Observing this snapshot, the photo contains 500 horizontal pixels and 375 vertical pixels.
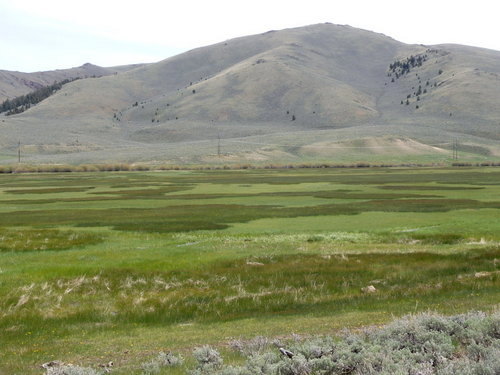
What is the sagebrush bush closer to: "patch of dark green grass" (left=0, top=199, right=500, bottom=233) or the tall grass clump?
the tall grass clump

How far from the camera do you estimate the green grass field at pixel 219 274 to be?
18.2 m

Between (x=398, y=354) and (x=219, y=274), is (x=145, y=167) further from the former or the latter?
(x=398, y=354)

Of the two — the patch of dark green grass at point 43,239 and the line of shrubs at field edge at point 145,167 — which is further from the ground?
the patch of dark green grass at point 43,239

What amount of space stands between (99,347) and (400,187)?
70.3 m

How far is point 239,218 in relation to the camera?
4962cm

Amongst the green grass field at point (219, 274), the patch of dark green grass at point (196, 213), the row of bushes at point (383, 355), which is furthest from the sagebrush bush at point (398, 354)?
the patch of dark green grass at point (196, 213)

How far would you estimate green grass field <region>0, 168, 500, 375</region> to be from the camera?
18219 mm

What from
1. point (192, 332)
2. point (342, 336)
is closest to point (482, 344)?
point (342, 336)

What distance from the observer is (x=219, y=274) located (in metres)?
28.0

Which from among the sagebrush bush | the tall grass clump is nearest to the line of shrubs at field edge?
the tall grass clump

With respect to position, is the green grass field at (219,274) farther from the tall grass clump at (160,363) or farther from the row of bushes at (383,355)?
the row of bushes at (383,355)

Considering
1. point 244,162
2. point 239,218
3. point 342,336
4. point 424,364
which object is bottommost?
point 244,162

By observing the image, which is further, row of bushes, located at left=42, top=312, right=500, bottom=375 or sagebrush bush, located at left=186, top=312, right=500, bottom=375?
row of bushes, located at left=42, top=312, right=500, bottom=375

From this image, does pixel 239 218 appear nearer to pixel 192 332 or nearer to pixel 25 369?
pixel 192 332
